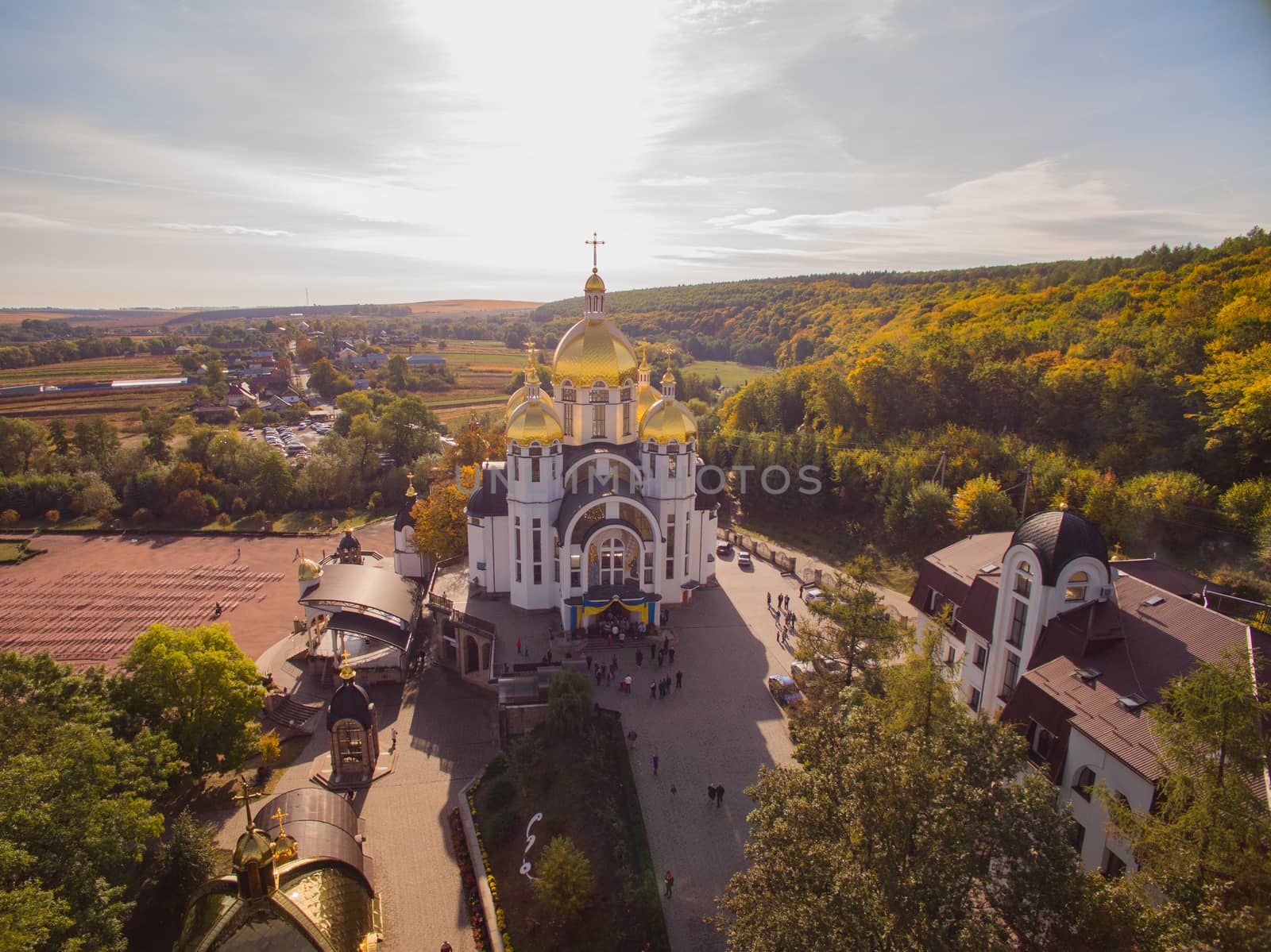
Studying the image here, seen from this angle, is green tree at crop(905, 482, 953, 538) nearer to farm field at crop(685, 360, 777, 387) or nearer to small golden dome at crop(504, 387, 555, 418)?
small golden dome at crop(504, 387, 555, 418)

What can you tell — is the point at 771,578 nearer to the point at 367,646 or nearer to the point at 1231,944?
the point at 367,646

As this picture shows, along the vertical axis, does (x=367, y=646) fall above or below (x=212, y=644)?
below

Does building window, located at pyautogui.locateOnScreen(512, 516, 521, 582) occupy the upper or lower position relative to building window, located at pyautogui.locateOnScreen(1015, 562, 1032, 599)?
lower

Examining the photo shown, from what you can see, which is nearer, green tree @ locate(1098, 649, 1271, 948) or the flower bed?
green tree @ locate(1098, 649, 1271, 948)

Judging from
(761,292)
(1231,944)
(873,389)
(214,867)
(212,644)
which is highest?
(761,292)

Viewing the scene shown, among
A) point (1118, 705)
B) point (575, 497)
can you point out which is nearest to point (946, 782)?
point (1118, 705)

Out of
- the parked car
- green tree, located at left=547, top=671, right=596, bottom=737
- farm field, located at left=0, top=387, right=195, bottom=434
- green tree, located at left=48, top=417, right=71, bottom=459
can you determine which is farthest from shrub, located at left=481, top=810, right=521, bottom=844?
farm field, located at left=0, top=387, right=195, bottom=434

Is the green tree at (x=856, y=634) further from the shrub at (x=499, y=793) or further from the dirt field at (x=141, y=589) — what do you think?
the dirt field at (x=141, y=589)
